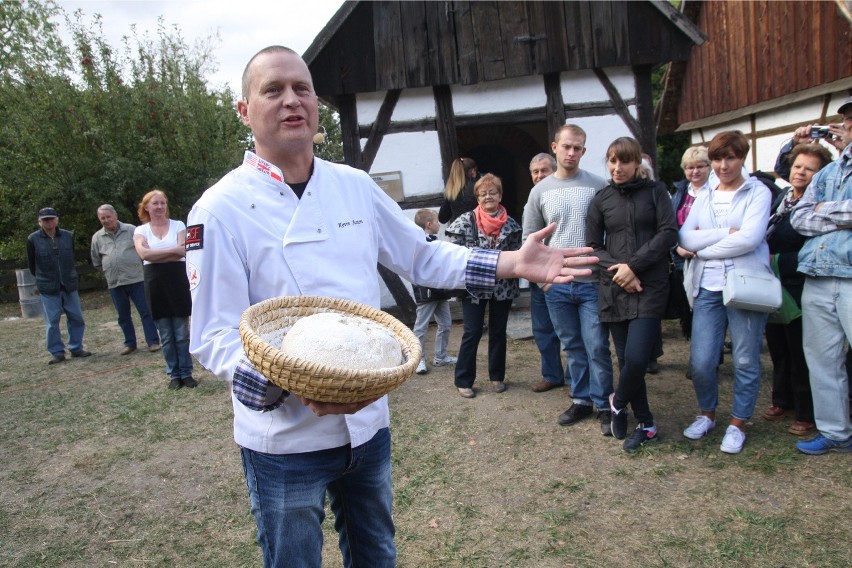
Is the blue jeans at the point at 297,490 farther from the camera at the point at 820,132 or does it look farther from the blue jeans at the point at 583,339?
the camera at the point at 820,132

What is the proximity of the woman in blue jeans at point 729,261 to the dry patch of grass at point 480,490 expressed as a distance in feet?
1.31

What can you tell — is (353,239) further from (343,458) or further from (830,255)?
(830,255)

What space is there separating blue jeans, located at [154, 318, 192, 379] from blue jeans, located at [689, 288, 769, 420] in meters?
4.80

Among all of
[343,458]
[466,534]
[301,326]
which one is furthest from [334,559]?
[301,326]

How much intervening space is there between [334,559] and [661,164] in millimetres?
19009

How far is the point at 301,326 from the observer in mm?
1561

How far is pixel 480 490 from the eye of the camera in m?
3.58

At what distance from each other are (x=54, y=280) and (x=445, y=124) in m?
5.61

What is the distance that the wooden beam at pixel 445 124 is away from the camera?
26.2 ft

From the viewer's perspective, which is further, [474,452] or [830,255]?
[474,452]

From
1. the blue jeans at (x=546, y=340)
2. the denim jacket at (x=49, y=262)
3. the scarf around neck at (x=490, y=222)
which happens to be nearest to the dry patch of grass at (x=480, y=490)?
the blue jeans at (x=546, y=340)

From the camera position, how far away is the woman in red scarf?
514 centimetres

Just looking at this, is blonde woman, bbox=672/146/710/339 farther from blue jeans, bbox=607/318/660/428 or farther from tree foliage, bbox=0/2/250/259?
tree foliage, bbox=0/2/250/259

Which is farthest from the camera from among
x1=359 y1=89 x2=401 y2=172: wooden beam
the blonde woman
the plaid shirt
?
x1=359 y1=89 x2=401 y2=172: wooden beam
